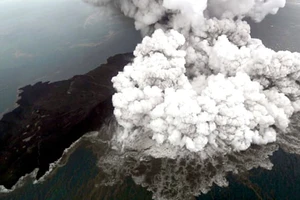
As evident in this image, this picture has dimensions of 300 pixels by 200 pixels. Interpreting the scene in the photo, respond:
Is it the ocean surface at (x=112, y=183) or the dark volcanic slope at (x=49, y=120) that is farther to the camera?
the dark volcanic slope at (x=49, y=120)

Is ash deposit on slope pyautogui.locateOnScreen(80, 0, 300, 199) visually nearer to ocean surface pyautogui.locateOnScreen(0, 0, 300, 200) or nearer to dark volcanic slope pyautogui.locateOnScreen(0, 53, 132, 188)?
ocean surface pyautogui.locateOnScreen(0, 0, 300, 200)

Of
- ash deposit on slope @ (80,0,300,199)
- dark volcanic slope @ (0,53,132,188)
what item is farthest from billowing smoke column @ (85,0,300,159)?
dark volcanic slope @ (0,53,132,188)

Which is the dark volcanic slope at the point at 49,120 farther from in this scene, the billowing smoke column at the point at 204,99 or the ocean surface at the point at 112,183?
the billowing smoke column at the point at 204,99

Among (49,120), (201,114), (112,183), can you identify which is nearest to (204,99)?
(201,114)

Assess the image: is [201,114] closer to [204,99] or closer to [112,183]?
[204,99]

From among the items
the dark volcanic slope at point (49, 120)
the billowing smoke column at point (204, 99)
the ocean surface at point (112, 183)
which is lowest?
the dark volcanic slope at point (49, 120)

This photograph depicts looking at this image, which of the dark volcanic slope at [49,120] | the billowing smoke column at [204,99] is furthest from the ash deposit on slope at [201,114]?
the dark volcanic slope at [49,120]

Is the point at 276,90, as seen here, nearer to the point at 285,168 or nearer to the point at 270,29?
the point at 285,168
